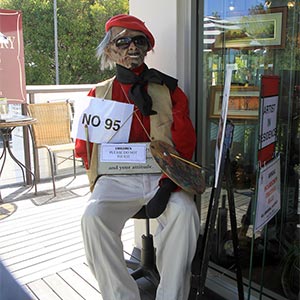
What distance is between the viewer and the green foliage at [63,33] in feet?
44.5

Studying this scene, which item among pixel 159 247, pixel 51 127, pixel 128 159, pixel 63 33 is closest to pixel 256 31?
pixel 128 159

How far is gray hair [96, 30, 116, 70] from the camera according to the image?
193cm

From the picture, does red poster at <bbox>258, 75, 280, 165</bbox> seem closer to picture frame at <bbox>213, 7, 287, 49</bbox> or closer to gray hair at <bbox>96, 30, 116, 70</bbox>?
picture frame at <bbox>213, 7, 287, 49</bbox>

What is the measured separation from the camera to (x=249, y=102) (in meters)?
1.92

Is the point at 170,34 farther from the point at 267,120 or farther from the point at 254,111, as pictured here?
the point at 267,120

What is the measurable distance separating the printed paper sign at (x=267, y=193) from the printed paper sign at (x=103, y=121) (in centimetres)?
74

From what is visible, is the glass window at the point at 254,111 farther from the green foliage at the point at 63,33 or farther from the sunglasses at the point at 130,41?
the green foliage at the point at 63,33

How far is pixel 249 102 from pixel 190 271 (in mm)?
879

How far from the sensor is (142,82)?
1882mm

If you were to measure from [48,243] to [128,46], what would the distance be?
1577mm

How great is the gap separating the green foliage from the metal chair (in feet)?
32.5

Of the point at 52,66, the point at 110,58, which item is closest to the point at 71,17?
the point at 52,66

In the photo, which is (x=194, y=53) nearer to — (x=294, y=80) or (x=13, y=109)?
(x=294, y=80)

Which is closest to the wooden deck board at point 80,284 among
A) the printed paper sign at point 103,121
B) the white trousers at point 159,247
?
the white trousers at point 159,247
